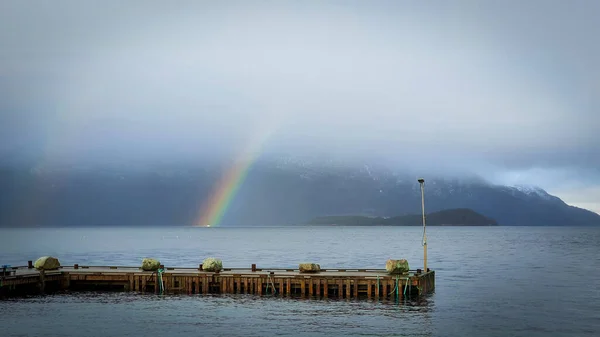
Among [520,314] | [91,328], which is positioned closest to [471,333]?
[520,314]

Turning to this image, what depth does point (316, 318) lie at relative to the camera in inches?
2324

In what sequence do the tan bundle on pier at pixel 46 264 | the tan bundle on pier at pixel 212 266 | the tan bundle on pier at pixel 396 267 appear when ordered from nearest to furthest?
the tan bundle on pier at pixel 396 267 < the tan bundle on pier at pixel 46 264 < the tan bundle on pier at pixel 212 266

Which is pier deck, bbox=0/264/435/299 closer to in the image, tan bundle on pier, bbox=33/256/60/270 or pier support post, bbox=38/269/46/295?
pier support post, bbox=38/269/46/295

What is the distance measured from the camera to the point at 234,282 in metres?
72.4

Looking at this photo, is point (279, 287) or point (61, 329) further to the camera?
point (279, 287)

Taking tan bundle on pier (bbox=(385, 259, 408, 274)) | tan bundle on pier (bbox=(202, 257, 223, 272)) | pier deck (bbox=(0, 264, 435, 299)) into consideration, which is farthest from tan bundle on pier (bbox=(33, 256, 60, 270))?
tan bundle on pier (bbox=(385, 259, 408, 274))

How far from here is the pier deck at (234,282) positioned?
2702 inches

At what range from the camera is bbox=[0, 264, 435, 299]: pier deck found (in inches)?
2702

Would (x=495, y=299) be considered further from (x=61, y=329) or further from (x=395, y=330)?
(x=61, y=329)

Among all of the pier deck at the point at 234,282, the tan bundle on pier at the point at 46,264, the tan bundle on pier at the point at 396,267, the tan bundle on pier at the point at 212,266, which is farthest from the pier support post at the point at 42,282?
the tan bundle on pier at the point at 396,267

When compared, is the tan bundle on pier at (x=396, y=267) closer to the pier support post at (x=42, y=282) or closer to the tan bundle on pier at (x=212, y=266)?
the tan bundle on pier at (x=212, y=266)

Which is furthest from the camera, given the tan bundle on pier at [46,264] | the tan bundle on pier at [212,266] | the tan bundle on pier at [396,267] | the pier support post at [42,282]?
the tan bundle on pier at [212,266]

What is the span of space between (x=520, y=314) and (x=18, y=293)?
181ft

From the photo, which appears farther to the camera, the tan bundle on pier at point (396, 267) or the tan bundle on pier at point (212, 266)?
the tan bundle on pier at point (212, 266)
